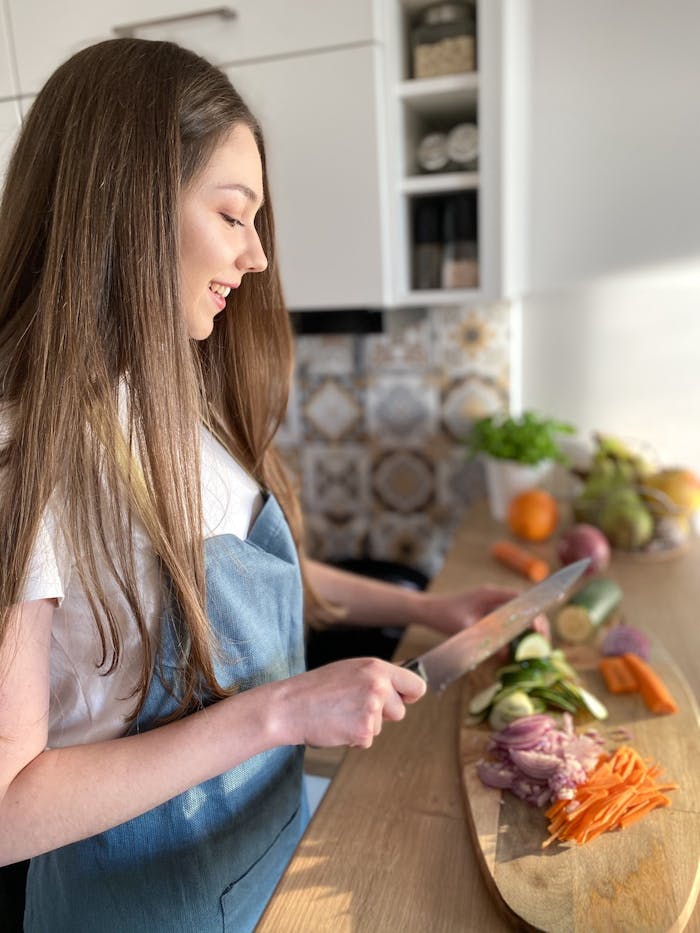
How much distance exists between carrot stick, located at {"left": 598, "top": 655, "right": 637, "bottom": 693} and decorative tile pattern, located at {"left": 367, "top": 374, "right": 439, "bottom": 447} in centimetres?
81

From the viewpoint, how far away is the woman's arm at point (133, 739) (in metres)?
0.54

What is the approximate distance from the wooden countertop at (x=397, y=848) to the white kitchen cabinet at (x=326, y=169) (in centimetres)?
69

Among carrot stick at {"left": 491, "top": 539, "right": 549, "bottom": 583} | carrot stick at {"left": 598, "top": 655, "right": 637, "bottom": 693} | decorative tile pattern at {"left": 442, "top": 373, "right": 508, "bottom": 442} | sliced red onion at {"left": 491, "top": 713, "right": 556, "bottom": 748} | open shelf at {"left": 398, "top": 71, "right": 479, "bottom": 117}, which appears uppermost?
open shelf at {"left": 398, "top": 71, "right": 479, "bottom": 117}

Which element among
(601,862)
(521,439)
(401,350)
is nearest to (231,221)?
(601,862)

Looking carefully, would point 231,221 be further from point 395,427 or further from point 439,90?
point 395,427

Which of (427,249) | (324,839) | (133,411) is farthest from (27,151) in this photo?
(427,249)

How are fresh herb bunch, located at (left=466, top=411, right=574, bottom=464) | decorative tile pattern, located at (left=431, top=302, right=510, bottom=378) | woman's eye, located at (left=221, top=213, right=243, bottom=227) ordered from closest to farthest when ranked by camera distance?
woman's eye, located at (left=221, top=213, right=243, bottom=227), fresh herb bunch, located at (left=466, top=411, right=574, bottom=464), decorative tile pattern, located at (left=431, top=302, right=510, bottom=378)

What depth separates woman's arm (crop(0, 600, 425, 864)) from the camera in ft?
1.77

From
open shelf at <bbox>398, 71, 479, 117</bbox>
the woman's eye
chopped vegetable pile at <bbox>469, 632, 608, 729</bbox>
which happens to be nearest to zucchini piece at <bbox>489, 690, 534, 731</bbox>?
chopped vegetable pile at <bbox>469, 632, 608, 729</bbox>

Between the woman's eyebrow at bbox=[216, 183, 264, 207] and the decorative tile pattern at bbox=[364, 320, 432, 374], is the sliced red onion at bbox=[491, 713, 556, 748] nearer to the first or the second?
the woman's eyebrow at bbox=[216, 183, 264, 207]

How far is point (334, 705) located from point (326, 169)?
38.4 inches

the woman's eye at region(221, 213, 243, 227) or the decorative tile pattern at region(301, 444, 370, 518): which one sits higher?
the woman's eye at region(221, 213, 243, 227)

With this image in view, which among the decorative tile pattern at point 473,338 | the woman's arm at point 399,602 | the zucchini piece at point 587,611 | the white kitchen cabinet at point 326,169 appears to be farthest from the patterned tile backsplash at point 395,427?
the woman's arm at point 399,602

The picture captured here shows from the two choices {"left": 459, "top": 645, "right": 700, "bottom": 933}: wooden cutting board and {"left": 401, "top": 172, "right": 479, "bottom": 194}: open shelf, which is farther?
{"left": 401, "top": 172, "right": 479, "bottom": 194}: open shelf
